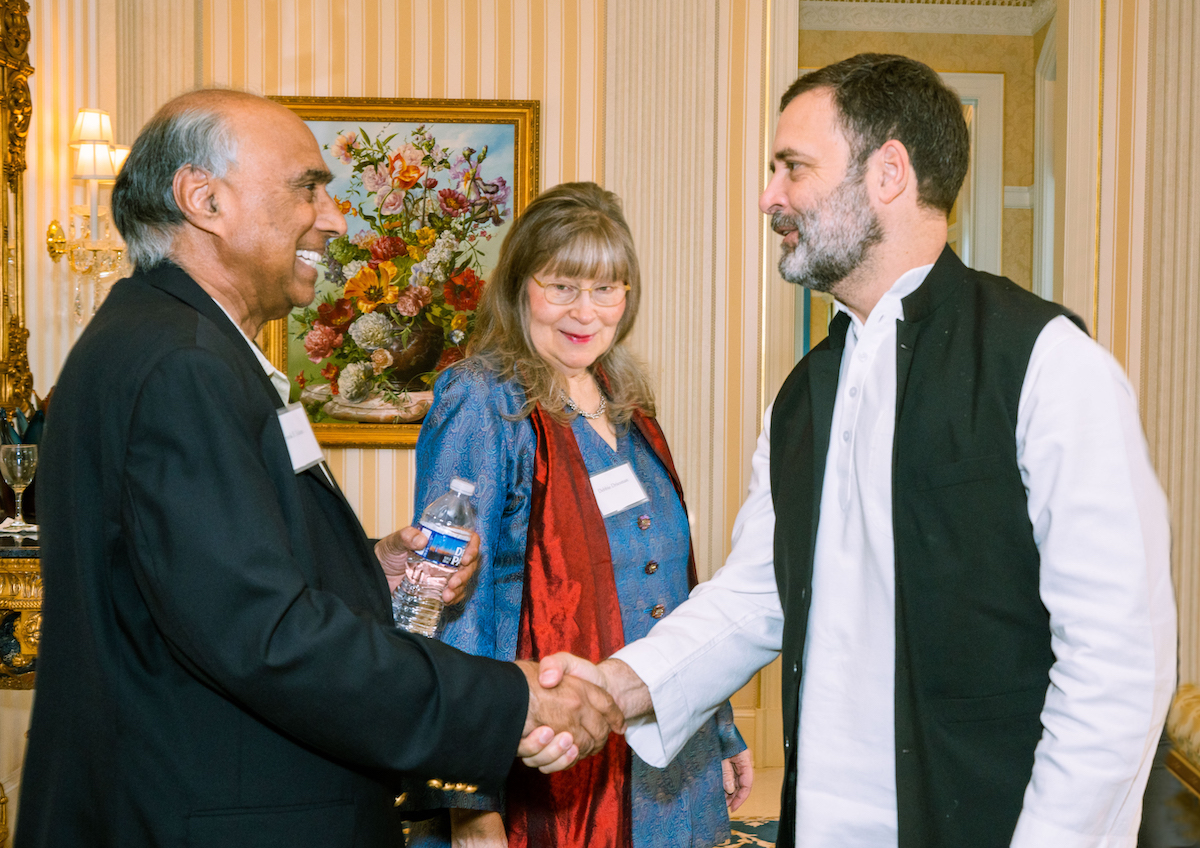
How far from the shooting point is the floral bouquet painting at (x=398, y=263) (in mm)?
4766

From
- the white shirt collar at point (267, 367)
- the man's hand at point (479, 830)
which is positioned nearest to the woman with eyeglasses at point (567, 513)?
the man's hand at point (479, 830)

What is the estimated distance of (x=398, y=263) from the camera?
15.8ft

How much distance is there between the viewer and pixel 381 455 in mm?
4859

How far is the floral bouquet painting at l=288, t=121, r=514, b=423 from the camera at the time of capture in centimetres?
477

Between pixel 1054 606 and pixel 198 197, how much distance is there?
1296 mm

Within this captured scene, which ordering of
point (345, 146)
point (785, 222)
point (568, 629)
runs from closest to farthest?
point (785, 222)
point (568, 629)
point (345, 146)

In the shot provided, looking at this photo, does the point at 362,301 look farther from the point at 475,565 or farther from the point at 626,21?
the point at 475,565

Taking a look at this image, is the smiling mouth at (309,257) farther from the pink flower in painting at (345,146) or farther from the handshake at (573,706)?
the pink flower in painting at (345,146)

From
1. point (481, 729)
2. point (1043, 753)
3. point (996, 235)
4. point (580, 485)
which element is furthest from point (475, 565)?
point (996, 235)

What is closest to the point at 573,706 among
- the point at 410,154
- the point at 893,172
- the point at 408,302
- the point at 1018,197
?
the point at 893,172

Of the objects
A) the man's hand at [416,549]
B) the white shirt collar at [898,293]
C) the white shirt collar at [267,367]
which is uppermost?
the white shirt collar at [898,293]

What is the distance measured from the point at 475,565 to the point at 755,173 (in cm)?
327

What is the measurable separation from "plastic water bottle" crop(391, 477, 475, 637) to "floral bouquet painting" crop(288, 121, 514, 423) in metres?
2.90

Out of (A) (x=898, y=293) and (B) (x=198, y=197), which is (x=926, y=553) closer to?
(A) (x=898, y=293)
